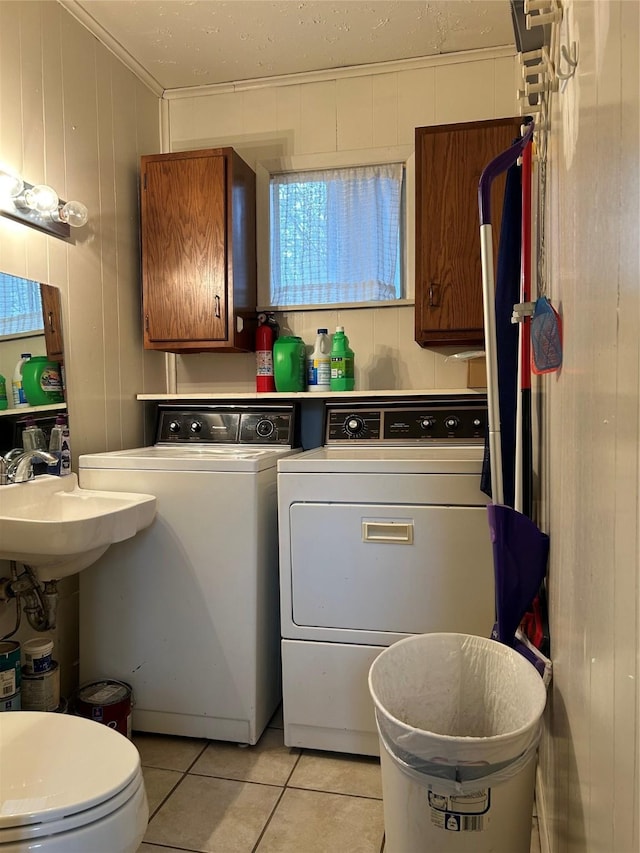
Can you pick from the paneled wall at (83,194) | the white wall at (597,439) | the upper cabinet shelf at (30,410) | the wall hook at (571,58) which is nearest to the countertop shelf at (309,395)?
the paneled wall at (83,194)

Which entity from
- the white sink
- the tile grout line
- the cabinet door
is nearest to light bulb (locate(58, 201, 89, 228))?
the cabinet door

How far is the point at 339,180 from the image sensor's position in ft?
8.51

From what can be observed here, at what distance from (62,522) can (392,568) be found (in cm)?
93

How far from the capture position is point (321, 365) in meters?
2.45

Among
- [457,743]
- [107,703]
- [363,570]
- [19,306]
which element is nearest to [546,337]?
[457,743]

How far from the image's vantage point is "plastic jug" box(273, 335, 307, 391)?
247 cm

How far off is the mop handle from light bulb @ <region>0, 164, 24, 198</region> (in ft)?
4.48

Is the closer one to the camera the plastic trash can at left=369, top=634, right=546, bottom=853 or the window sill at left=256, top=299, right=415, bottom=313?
the plastic trash can at left=369, top=634, right=546, bottom=853

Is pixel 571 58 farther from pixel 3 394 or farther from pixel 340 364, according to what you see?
pixel 3 394

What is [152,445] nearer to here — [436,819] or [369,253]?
[369,253]

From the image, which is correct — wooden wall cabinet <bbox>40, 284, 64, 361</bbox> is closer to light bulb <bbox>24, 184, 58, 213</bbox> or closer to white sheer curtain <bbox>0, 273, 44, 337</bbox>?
white sheer curtain <bbox>0, 273, 44, 337</bbox>

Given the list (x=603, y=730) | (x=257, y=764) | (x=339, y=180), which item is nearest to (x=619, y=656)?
(x=603, y=730)

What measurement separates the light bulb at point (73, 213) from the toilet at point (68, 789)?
4.95ft

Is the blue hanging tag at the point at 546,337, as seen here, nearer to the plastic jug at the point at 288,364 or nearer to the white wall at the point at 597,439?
the white wall at the point at 597,439
